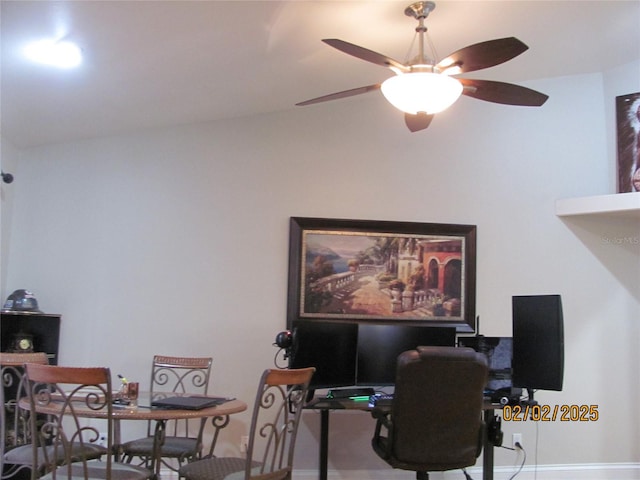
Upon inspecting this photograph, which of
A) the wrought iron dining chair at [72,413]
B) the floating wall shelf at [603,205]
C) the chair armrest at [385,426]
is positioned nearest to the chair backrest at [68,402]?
the wrought iron dining chair at [72,413]

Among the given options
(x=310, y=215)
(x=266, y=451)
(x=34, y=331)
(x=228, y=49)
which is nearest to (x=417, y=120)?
(x=228, y=49)

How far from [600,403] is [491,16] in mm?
3121

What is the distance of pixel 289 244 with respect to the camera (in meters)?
4.30

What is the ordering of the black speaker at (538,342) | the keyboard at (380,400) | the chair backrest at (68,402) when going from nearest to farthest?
the chair backrest at (68,402)
the keyboard at (380,400)
the black speaker at (538,342)

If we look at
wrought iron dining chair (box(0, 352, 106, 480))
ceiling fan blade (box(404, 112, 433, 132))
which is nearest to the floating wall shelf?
ceiling fan blade (box(404, 112, 433, 132))

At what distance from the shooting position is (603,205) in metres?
4.36

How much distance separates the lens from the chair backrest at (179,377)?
3.91m

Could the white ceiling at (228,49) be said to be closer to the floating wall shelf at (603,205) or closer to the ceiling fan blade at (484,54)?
the ceiling fan blade at (484,54)

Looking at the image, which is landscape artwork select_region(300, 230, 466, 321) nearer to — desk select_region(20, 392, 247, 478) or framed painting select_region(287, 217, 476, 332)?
framed painting select_region(287, 217, 476, 332)

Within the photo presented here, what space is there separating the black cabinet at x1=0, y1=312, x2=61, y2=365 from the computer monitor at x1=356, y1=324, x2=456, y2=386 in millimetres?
2160

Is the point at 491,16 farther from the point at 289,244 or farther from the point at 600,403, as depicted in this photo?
the point at 600,403

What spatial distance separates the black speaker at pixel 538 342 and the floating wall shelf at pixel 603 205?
1155mm

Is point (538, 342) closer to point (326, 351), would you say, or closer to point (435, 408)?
point (435, 408)

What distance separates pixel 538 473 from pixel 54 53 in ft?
14.4
